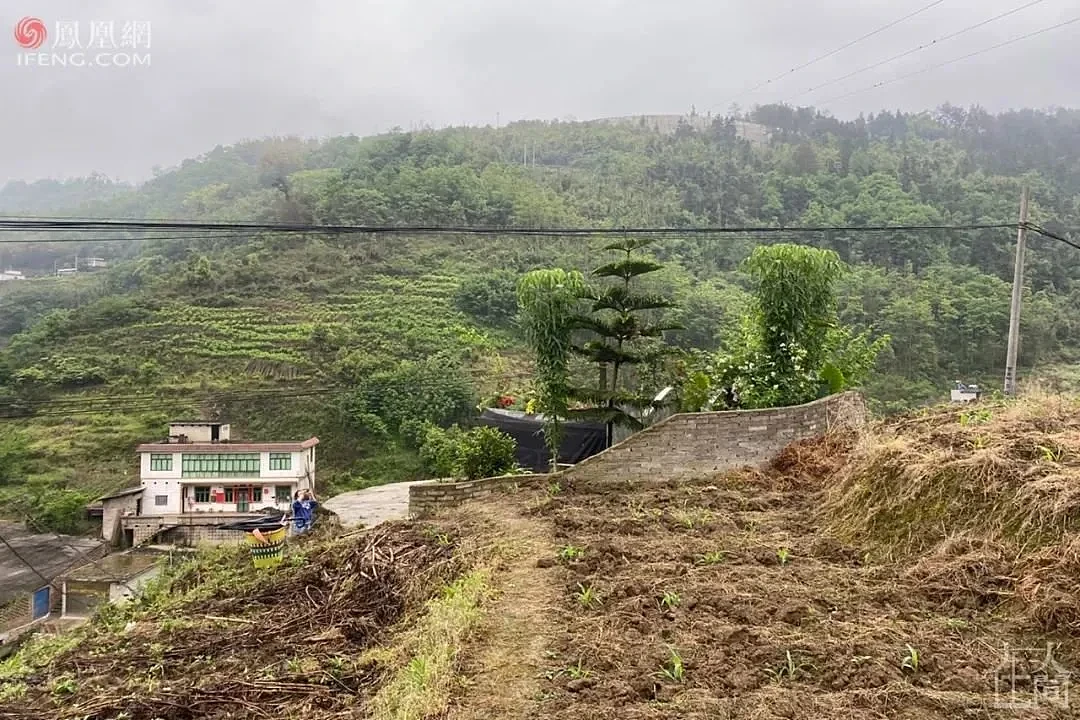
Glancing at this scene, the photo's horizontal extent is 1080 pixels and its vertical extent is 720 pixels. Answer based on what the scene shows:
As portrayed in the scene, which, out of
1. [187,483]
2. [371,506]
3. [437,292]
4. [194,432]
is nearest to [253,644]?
[371,506]

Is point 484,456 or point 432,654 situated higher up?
point 432,654

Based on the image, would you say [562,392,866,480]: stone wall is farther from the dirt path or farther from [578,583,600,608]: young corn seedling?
[578,583,600,608]: young corn seedling

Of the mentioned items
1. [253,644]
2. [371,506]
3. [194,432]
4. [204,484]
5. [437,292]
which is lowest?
[204,484]

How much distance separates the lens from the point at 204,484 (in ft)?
65.9

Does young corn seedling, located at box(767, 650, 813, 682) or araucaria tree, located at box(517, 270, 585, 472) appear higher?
araucaria tree, located at box(517, 270, 585, 472)

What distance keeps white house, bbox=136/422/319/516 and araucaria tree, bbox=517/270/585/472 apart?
12.5 metres

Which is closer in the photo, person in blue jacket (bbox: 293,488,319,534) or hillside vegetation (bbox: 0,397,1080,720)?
hillside vegetation (bbox: 0,397,1080,720)

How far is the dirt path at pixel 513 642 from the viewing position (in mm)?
3416

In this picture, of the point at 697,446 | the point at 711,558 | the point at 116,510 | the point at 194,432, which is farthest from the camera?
the point at 194,432

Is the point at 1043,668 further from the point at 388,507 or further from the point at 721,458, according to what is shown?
the point at 388,507

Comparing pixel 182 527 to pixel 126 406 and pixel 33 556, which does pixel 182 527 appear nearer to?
pixel 33 556

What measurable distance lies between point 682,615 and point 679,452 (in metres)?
4.64

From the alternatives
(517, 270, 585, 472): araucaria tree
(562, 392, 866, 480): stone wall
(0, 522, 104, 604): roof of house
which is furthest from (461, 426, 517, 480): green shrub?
(0, 522, 104, 604): roof of house

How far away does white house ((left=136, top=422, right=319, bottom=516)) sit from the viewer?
20.0 m
